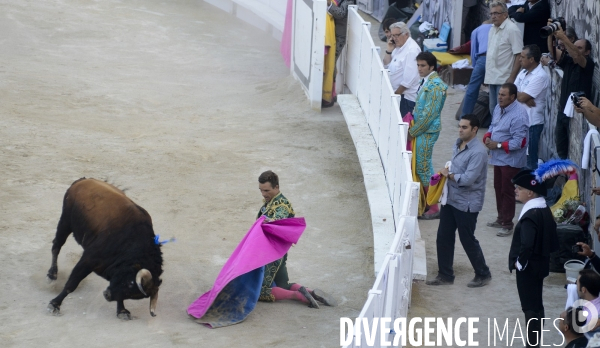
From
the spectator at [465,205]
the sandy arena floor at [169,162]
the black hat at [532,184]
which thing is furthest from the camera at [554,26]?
the black hat at [532,184]

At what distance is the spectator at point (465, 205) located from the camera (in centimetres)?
812

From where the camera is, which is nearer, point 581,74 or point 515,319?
point 515,319

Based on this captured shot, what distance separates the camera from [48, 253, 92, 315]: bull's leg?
7.69 m

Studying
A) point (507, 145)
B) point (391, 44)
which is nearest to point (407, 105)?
point (391, 44)

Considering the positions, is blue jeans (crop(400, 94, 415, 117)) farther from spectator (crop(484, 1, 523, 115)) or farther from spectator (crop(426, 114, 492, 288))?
spectator (crop(426, 114, 492, 288))

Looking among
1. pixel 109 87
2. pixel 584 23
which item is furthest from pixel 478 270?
pixel 109 87

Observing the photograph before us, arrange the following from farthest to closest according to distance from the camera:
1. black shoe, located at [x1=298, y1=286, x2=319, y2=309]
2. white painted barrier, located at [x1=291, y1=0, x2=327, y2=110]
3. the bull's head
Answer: white painted barrier, located at [x1=291, y1=0, x2=327, y2=110] < black shoe, located at [x1=298, y1=286, x2=319, y2=309] < the bull's head

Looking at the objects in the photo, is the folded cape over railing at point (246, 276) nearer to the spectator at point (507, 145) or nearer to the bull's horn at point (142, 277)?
the bull's horn at point (142, 277)

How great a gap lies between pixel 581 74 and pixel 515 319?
10.8 ft

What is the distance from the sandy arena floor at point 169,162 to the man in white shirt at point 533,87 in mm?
2295

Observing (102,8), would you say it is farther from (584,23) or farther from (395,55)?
(584,23)

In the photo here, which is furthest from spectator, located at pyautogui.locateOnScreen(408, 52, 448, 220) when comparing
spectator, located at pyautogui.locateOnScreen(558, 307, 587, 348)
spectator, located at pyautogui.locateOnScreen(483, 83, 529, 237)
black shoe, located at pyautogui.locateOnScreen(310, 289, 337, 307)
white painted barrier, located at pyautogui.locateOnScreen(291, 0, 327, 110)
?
white painted barrier, located at pyautogui.locateOnScreen(291, 0, 327, 110)

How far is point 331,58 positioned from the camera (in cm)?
1391

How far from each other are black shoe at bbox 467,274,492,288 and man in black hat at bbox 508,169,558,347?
3.85 feet
